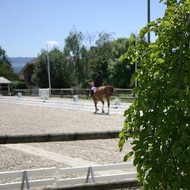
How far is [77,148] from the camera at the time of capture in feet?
31.2

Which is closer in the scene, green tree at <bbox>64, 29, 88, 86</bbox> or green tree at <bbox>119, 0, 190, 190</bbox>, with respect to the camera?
green tree at <bbox>119, 0, 190, 190</bbox>

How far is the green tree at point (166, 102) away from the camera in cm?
240

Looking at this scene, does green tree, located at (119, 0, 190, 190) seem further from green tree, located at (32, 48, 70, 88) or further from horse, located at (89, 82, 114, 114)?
green tree, located at (32, 48, 70, 88)

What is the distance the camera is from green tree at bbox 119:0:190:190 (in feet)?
7.86

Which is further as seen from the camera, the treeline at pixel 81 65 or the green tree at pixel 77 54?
the green tree at pixel 77 54

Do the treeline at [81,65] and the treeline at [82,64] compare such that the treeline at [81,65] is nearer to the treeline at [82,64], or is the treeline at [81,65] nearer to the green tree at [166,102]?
the treeline at [82,64]

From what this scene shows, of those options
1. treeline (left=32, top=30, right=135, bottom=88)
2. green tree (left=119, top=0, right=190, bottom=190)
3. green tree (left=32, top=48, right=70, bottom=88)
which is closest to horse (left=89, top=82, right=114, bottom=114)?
green tree (left=119, top=0, right=190, bottom=190)

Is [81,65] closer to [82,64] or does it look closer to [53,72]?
[82,64]

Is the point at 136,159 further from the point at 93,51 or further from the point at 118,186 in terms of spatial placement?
the point at 93,51

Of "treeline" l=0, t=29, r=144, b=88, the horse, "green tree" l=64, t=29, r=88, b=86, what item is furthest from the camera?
"green tree" l=64, t=29, r=88, b=86

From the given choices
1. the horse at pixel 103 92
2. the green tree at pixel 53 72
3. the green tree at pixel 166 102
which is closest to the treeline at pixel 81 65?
the green tree at pixel 53 72

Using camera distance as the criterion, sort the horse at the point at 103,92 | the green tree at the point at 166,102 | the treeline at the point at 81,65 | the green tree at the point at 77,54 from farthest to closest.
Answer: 1. the green tree at the point at 77,54
2. the treeline at the point at 81,65
3. the horse at the point at 103,92
4. the green tree at the point at 166,102

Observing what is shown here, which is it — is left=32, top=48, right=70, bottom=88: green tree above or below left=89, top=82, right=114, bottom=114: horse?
above

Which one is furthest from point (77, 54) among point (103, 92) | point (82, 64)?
point (103, 92)
